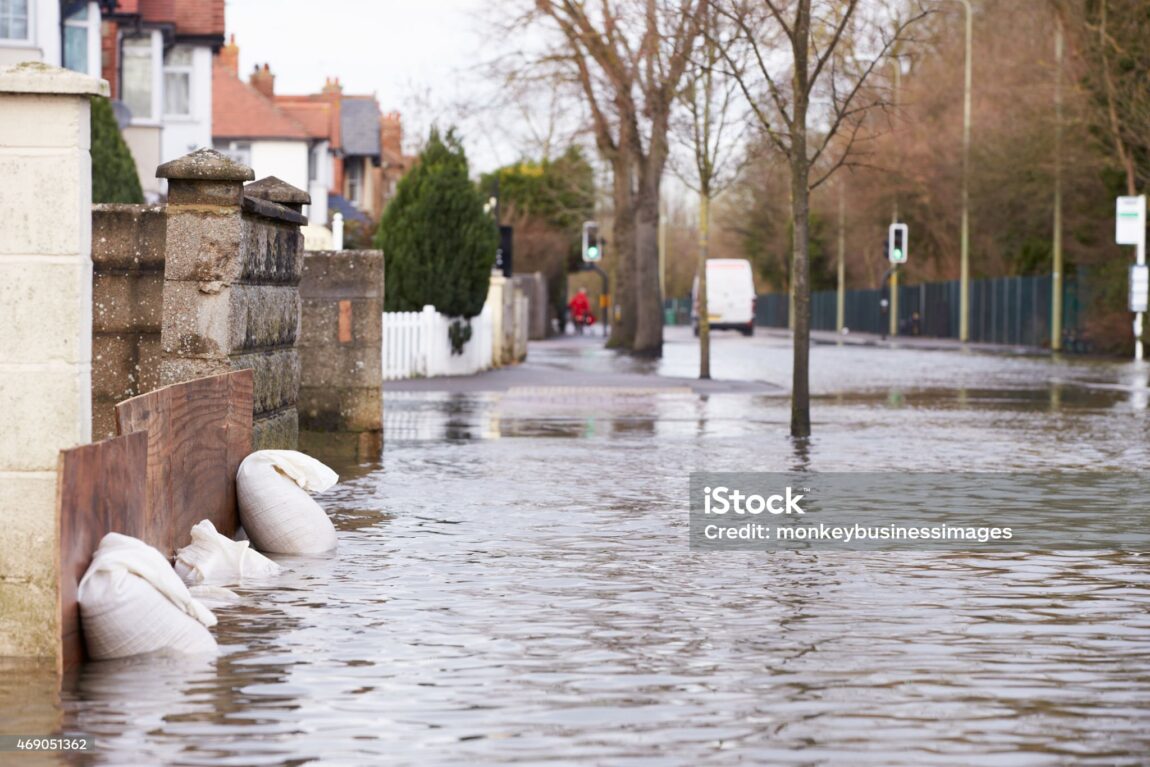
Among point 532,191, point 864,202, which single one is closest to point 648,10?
point 864,202

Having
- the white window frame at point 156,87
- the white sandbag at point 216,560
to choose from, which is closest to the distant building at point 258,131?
the white window frame at point 156,87

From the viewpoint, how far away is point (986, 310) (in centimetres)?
6681

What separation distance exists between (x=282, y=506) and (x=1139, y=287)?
3591cm

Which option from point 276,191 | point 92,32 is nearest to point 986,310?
point 92,32

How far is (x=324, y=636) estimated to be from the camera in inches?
334

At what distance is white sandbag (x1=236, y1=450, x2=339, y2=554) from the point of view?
440 inches

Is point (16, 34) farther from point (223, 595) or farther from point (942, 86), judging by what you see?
point (942, 86)

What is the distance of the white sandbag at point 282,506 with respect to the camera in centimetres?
1117

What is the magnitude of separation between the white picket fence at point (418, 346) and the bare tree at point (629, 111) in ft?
25.2

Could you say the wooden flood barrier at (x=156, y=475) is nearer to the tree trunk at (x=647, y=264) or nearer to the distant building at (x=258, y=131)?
the tree trunk at (x=647, y=264)

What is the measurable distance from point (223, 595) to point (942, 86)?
64.2 metres

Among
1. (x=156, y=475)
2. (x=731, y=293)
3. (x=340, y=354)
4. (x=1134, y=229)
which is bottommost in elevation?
(x=156, y=475)

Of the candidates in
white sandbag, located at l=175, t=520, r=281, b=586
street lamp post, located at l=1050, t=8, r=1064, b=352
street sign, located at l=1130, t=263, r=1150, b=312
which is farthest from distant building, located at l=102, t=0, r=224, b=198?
white sandbag, located at l=175, t=520, r=281, b=586

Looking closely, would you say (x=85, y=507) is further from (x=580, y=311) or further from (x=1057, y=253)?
(x=580, y=311)
